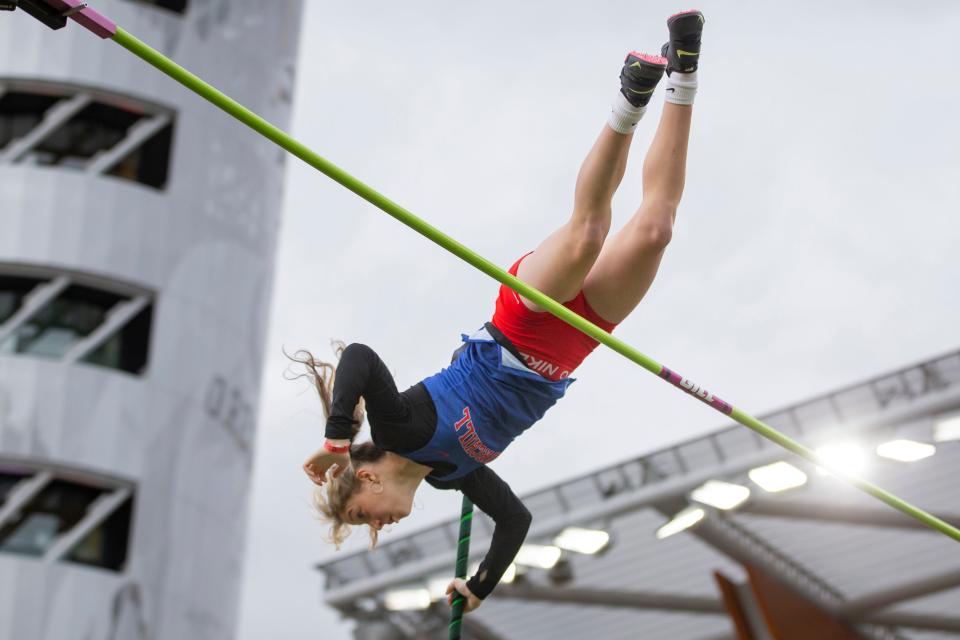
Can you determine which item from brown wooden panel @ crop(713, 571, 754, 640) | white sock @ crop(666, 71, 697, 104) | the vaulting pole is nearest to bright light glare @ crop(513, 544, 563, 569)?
brown wooden panel @ crop(713, 571, 754, 640)

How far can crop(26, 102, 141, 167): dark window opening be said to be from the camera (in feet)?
54.9

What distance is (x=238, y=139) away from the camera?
1709 cm

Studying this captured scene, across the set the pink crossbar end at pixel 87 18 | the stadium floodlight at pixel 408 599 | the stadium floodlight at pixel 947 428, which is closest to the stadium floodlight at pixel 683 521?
the stadium floodlight at pixel 947 428

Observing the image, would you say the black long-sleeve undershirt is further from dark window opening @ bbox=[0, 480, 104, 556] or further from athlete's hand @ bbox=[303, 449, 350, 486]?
dark window opening @ bbox=[0, 480, 104, 556]

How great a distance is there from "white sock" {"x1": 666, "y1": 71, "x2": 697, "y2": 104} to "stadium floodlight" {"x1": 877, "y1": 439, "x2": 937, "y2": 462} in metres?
7.57

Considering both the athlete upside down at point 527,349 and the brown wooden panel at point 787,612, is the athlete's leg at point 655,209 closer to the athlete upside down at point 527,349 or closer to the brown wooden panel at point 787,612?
the athlete upside down at point 527,349

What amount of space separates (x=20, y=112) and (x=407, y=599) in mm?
7910

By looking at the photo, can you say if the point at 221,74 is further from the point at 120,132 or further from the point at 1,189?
the point at 1,189

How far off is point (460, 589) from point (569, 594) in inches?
378

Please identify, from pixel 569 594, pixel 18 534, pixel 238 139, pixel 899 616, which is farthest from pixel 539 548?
pixel 238 139

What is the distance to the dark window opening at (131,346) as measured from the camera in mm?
15852

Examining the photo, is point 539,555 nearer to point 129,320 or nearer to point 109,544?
point 109,544

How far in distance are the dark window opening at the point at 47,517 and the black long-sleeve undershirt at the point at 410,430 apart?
11.1 m

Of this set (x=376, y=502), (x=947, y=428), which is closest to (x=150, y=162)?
(x=947, y=428)
